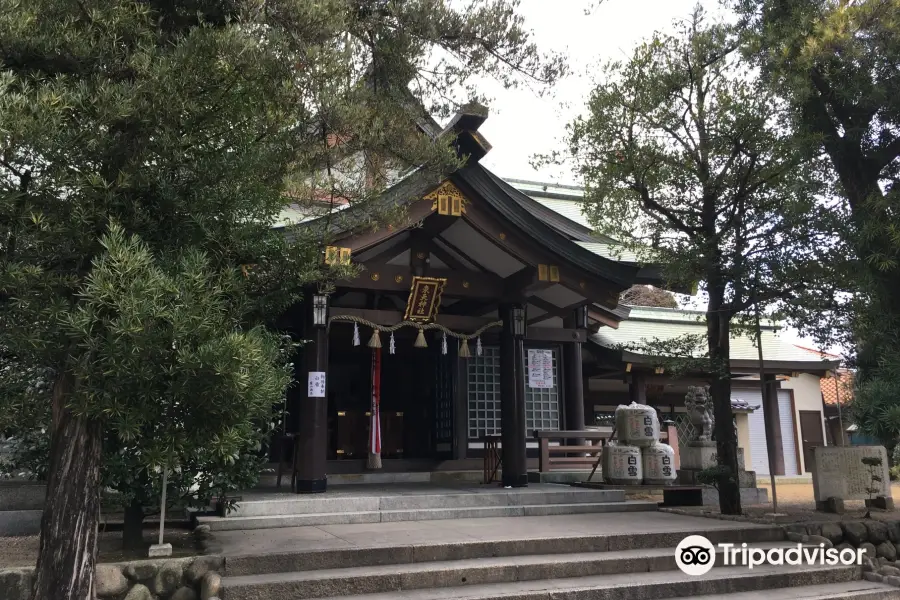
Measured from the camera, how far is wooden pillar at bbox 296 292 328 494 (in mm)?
9016

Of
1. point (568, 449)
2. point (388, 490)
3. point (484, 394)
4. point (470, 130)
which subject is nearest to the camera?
point (470, 130)

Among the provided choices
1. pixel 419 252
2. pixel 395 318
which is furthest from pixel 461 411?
pixel 419 252

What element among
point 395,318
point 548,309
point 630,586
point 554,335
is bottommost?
point 630,586

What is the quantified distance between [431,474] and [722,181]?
6.87 meters

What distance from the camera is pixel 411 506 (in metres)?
8.73

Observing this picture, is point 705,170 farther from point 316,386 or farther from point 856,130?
point 316,386

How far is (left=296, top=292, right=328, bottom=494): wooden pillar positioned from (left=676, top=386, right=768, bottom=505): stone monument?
253 inches

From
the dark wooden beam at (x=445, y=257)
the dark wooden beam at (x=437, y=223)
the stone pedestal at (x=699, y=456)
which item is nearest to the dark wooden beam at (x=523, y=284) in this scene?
the dark wooden beam at (x=445, y=257)

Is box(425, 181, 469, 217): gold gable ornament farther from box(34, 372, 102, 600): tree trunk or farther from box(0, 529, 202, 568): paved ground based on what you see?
box(34, 372, 102, 600): tree trunk

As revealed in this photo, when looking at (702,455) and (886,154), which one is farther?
(702,455)

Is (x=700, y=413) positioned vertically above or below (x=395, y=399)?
below

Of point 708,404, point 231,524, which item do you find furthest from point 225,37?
point 708,404

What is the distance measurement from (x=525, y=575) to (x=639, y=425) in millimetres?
6389

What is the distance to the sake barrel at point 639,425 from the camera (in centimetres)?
1193
